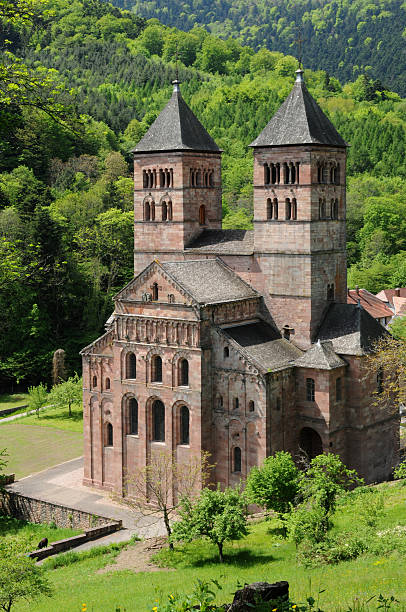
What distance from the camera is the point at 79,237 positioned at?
9194cm

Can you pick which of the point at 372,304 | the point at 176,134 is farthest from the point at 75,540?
the point at 372,304

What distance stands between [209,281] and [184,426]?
8.62 meters

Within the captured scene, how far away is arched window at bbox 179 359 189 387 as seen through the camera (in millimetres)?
44531

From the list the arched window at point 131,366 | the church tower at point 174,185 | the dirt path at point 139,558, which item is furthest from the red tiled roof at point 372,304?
the dirt path at point 139,558

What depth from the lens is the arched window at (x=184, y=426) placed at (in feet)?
148

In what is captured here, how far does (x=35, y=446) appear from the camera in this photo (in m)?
57.9

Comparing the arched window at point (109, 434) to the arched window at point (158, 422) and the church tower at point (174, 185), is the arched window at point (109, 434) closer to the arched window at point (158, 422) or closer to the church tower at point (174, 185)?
the arched window at point (158, 422)

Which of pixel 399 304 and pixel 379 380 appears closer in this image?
pixel 379 380

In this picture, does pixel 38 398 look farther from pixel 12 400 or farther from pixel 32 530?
pixel 32 530

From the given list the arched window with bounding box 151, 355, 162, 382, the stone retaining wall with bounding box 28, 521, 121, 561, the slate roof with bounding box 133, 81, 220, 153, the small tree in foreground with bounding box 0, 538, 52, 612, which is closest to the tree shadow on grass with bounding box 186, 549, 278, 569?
the stone retaining wall with bounding box 28, 521, 121, 561

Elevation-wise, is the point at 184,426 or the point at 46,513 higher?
the point at 184,426

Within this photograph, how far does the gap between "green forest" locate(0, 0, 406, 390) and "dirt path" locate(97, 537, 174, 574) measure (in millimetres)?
14233

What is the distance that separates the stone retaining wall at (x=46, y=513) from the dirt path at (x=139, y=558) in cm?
442

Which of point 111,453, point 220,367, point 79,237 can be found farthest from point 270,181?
point 79,237
